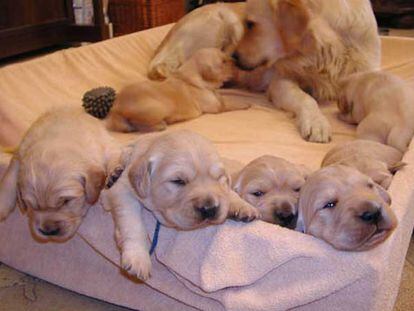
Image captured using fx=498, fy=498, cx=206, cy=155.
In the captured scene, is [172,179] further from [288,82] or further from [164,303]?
[288,82]

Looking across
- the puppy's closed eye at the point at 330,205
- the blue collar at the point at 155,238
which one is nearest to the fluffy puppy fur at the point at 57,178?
the blue collar at the point at 155,238

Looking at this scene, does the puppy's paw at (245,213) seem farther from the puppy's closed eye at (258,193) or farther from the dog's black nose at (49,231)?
the dog's black nose at (49,231)

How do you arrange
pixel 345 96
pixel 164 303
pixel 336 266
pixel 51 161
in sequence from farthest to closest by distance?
1. pixel 345 96
2. pixel 164 303
3. pixel 51 161
4. pixel 336 266

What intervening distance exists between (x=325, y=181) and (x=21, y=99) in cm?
156

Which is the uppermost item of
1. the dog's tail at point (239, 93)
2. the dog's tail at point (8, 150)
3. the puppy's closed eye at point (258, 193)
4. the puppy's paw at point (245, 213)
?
the puppy's paw at point (245, 213)

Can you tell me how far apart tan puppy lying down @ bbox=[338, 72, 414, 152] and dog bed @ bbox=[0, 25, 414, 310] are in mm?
121

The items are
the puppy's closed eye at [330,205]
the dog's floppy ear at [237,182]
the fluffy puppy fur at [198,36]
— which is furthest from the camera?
the fluffy puppy fur at [198,36]

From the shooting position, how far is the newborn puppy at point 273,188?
1.38 meters

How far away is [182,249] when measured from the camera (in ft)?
4.16

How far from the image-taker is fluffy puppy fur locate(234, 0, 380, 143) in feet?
7.83

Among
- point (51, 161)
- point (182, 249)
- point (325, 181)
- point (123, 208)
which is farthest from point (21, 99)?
point (325, 181)

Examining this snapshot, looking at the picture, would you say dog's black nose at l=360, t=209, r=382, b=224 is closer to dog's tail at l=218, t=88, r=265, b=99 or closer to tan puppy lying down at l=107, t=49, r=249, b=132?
tan puppy lying down at l=107, t=49, r=249, b=132

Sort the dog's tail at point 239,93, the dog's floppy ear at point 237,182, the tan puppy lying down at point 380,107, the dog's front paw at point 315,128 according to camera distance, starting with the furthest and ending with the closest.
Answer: the dog's tail at point 239,93 → the dog's front paw at point 315,128 → the tan puppy lying down at point 380,107 → the dog's floppy ear at point 237,182

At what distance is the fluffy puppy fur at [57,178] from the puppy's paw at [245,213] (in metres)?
0.41
